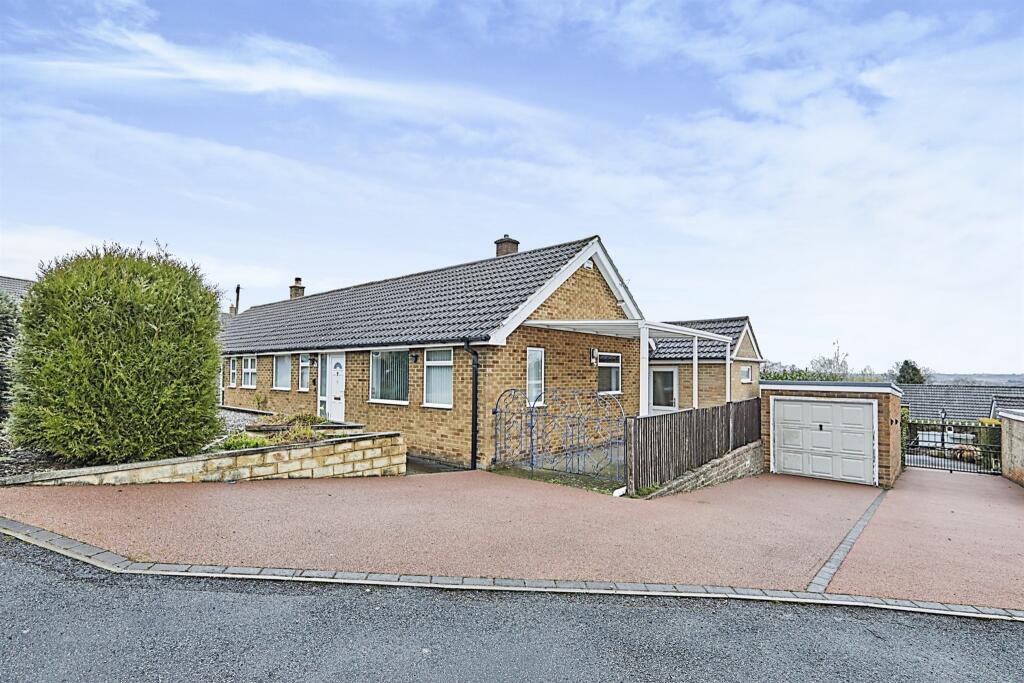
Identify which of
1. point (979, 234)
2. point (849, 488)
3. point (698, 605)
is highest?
point (979, 234)

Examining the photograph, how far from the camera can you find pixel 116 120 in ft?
36.9

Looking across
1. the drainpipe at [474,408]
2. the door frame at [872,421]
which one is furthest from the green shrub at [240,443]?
the door frame at [872,421]

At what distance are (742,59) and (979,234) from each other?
9234 mm

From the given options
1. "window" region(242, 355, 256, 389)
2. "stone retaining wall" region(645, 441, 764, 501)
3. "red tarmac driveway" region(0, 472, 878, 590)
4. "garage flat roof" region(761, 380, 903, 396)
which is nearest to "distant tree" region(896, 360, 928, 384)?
"garage flat roof" region(761, 380, 903, 396)

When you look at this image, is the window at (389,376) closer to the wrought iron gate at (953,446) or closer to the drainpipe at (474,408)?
the drainpipe at (474,408)

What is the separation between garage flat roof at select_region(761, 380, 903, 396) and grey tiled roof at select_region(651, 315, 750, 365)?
162 inches

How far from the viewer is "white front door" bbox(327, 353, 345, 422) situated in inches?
592

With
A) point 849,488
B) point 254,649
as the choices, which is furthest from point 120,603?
point 849,488

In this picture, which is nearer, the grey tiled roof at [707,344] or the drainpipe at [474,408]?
the drainpipe at [474,408]

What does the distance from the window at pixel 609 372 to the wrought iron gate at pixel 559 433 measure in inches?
15.6

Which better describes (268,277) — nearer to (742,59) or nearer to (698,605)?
(742,59)

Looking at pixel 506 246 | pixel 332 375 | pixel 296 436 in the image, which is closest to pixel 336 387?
pixel 332 375

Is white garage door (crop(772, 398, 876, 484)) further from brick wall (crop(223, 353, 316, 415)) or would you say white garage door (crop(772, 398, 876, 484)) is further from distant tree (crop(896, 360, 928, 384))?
distant tree (crop(896, 360, 928, 384))

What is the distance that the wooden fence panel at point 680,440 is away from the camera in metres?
9.20
